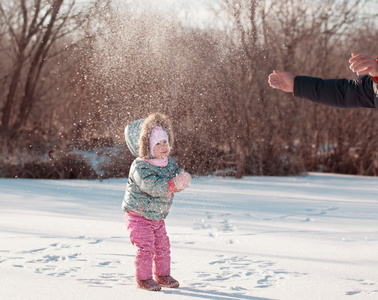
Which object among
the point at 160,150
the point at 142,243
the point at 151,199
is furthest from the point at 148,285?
the point at 160,150

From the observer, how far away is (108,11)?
23.7ft

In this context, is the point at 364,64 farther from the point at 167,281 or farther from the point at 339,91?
the point at 167,281

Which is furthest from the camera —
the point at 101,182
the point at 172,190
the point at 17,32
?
the point at 17,32

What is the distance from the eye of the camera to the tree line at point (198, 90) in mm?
7125

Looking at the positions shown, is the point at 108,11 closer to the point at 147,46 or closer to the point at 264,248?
the point at 147,46

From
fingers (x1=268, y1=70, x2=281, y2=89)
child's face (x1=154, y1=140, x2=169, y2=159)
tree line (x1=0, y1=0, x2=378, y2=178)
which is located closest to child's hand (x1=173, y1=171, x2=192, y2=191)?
child's face (x1=154, y1=140, x2=169, y2=159)

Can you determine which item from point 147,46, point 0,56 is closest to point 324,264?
point 147,46

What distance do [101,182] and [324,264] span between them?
479cm

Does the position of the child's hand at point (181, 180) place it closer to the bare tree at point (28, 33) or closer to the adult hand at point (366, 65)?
the adult hand at point (366, 65)

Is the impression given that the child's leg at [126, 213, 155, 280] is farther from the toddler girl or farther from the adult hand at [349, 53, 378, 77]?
the adult hand at [349, 53, 378, 77]

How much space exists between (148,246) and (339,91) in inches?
53.3

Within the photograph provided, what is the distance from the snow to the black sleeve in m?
1.01

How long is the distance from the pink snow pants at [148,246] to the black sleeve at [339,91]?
113cm

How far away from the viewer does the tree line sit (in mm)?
7125
